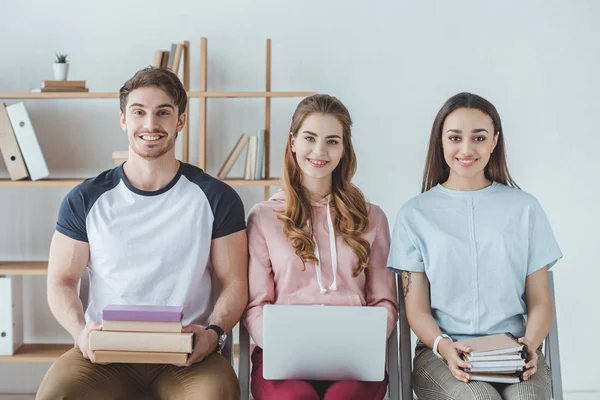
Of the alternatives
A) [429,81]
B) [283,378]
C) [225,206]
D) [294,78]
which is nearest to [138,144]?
[225,206]

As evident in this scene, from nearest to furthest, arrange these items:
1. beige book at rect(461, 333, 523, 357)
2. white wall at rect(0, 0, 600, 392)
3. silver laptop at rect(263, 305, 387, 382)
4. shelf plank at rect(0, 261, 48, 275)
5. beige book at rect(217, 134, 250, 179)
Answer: silver laptop at rect(263, 305, 387, 382)
beige book at rect(461, 333, 523, 357)
shelf plank at rect(0, 261, 48, 275)
beige book at rect(217, 134, 250, 179)
white wall at rect(0, 0, 600, 392)

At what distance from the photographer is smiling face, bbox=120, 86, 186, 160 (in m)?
2.15

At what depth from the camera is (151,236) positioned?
6.99ft

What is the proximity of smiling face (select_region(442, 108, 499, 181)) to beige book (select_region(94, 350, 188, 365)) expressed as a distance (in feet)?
3.16

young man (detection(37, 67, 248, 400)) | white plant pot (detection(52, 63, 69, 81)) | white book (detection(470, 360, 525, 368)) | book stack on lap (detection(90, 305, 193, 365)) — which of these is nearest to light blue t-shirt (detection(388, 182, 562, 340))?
white book (detection(470, 360, 525, 368))

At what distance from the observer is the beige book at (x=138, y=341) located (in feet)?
5.81

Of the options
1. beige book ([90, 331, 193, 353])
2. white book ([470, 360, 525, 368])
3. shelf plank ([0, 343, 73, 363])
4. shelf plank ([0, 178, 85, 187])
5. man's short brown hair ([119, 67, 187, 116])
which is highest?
man's short brown hair ([119, 67, 187, 116])

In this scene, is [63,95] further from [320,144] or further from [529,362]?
[529,362]

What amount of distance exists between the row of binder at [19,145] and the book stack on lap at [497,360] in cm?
224

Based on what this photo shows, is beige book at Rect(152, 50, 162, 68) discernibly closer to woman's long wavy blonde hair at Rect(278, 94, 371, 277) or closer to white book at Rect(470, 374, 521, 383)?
woman's long wavy blonde hair at Rect(278, 94, 371, 277)

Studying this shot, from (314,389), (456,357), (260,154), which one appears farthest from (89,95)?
(456,357)

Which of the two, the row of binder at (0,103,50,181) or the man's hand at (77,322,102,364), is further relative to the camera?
the row of binder at (0,103,50,181)

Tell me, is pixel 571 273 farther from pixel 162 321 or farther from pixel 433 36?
pixel 162 321

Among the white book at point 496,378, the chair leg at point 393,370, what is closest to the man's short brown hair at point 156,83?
the chair leg at point 393,370
